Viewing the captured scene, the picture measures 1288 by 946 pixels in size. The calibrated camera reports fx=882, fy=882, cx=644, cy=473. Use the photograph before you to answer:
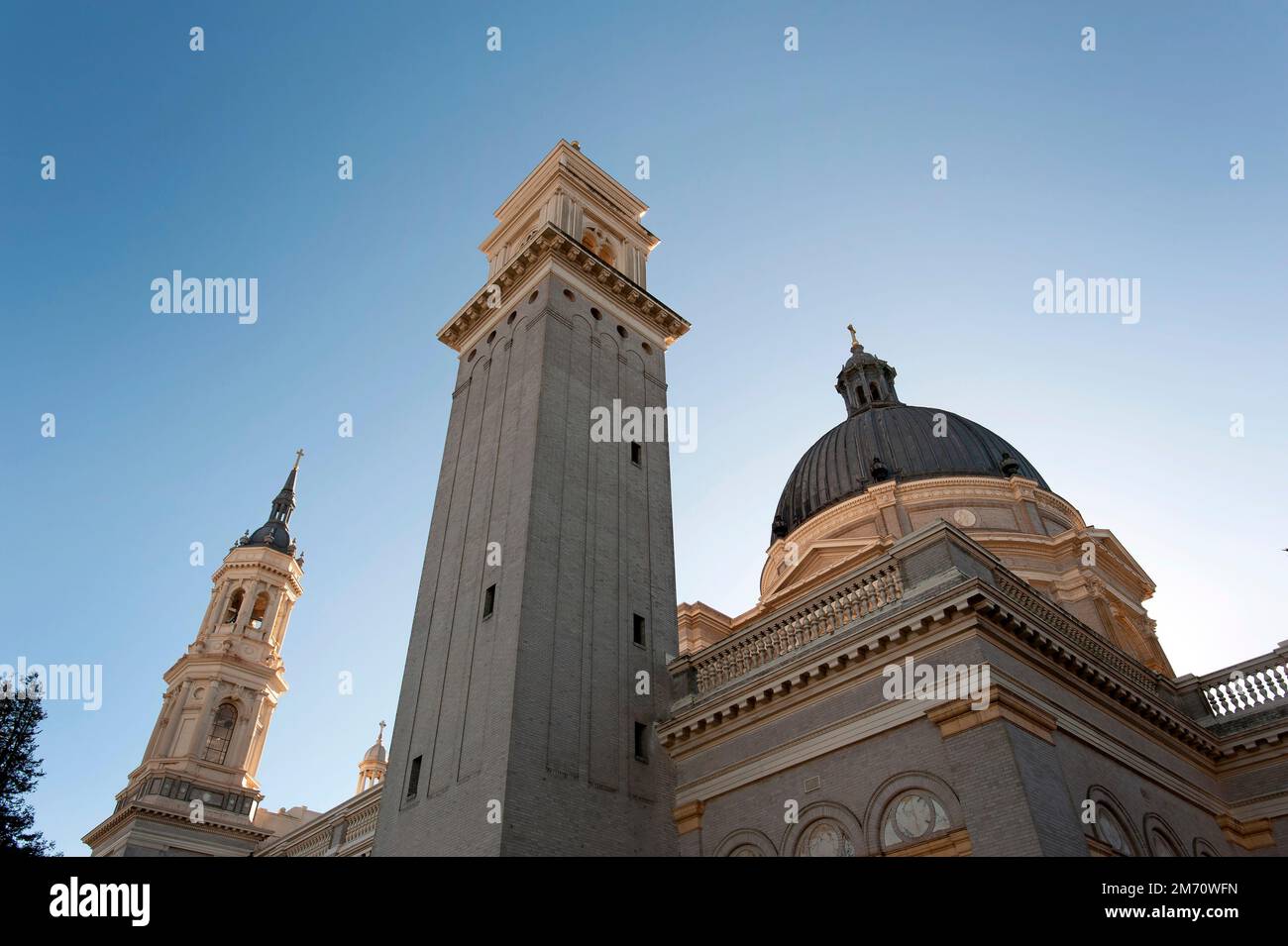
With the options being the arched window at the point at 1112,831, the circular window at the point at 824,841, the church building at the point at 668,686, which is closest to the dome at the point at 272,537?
the church building at the point at 668,686

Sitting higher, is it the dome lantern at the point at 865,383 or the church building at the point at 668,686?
the dome lantern at the point at 865,383

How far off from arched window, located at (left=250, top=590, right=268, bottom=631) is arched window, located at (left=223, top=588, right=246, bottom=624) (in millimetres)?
768

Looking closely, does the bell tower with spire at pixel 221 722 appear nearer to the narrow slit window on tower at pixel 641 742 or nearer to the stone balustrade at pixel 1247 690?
the narrow slit window on tower at pixel 641 742

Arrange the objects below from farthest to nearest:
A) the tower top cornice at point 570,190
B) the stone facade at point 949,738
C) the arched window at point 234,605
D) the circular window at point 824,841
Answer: the arched window at point 234,605, the tower top cornice at point 570,190, the circular window at point 824,841, the stone facade at point 949,738

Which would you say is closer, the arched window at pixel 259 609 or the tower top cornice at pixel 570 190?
the tower top cornice at pixel 570 190

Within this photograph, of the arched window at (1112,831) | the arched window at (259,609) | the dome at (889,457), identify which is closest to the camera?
the arched window at (1112,831)

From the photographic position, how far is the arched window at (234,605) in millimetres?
47875

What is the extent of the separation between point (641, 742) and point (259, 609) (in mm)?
36368

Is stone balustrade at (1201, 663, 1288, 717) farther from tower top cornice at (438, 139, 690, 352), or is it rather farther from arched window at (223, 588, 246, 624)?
arched window at (223, 588, 246, 624)

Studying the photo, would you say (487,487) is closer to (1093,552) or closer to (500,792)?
(500,792)

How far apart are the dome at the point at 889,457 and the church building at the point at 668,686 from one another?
9802 millimetres

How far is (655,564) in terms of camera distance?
23875 mm

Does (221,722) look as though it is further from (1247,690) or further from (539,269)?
(1247,690)

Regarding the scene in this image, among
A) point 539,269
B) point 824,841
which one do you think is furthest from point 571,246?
point 824,841
